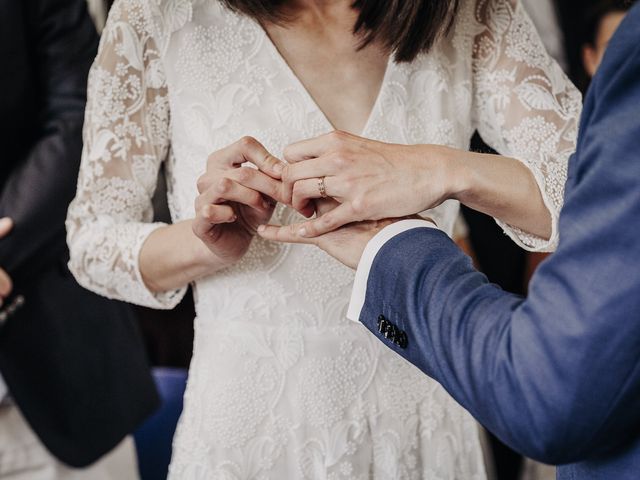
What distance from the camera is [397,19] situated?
1.21 metres

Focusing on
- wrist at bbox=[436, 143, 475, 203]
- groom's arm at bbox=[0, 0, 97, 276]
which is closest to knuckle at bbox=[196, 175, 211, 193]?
wrist at bbox=[436, 143, 475, 203]

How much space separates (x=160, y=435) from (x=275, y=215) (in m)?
1.00

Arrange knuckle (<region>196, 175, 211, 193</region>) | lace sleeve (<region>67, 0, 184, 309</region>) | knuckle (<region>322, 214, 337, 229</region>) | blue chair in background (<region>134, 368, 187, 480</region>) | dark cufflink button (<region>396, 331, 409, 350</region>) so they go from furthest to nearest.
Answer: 1. blue chair in background (<region>134, 368, 187, 480</region>)
2. lace sleeve (<region>67, 0, 184, 309</region>)
3. knuckle (<region>196, 175, 211, 193</region>)
4. knuckle (<region>322, 214, 337, 229</region>)
5. dark cufflink button (<region>396, 331, 409, 350</region>)

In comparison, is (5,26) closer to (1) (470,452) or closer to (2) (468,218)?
(1) (470,452)

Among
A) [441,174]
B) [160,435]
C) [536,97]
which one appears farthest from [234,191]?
[160,435]

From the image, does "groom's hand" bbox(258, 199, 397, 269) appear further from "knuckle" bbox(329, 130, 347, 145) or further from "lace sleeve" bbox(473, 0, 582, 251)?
"lace sleeve" bbox(473, 0, 582, 251)

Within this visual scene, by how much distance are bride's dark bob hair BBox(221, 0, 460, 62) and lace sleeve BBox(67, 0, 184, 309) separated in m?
0.16

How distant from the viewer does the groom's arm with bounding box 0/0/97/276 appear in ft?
5.61

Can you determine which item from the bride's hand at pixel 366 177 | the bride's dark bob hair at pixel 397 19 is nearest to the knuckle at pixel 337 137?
the bride's hand at pixel 366 177

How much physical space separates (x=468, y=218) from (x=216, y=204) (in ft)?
6.90

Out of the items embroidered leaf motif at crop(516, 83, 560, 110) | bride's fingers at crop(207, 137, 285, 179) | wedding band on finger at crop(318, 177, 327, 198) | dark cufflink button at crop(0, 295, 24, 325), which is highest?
embroidered leaf motif at crop(516, 83, 560, 110)

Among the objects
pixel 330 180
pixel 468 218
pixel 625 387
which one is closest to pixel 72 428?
pixel 330 180

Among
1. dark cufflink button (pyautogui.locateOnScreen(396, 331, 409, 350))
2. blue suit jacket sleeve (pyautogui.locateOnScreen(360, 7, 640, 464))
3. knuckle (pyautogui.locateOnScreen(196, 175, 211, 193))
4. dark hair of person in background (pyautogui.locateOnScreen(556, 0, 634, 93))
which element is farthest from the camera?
dark hair of person in background (pyautogui.locateOnScreen(556, 0, 634, 93))

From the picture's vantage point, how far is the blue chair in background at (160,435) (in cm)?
200
